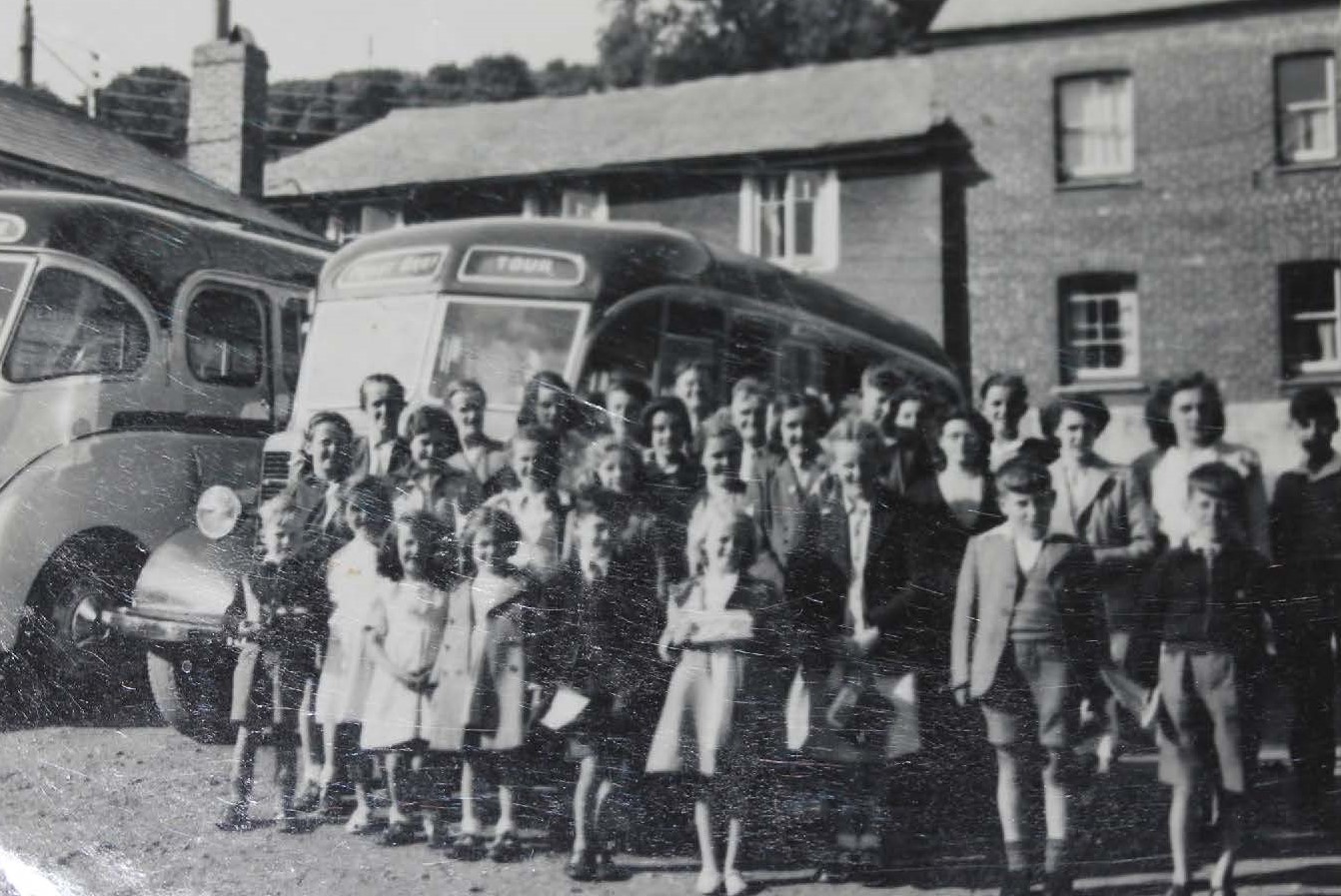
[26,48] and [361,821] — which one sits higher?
[26,48]

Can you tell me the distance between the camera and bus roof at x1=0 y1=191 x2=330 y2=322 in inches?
57.1

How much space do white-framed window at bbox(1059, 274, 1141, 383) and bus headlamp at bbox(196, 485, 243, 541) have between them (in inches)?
44.6

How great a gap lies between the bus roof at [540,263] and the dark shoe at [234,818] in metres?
→ 0.75

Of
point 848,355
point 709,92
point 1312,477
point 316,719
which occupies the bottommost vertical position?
point 316,719

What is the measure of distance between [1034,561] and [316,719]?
1016 mm

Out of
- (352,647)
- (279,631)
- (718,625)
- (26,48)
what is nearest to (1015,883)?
(718,625)

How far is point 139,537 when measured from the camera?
4.98 feet

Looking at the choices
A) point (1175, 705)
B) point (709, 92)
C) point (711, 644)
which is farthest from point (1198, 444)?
point (709, 92)

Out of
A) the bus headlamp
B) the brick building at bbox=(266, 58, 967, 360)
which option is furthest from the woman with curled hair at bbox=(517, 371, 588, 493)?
the bus headlamp

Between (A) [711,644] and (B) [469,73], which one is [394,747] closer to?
(A) [711,644]

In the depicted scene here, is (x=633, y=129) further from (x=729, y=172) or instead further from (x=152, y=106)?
(x=152, y=106)

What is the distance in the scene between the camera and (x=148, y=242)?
1.50 metres

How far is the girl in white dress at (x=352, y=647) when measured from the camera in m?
1.46

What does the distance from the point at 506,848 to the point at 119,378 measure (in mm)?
850
